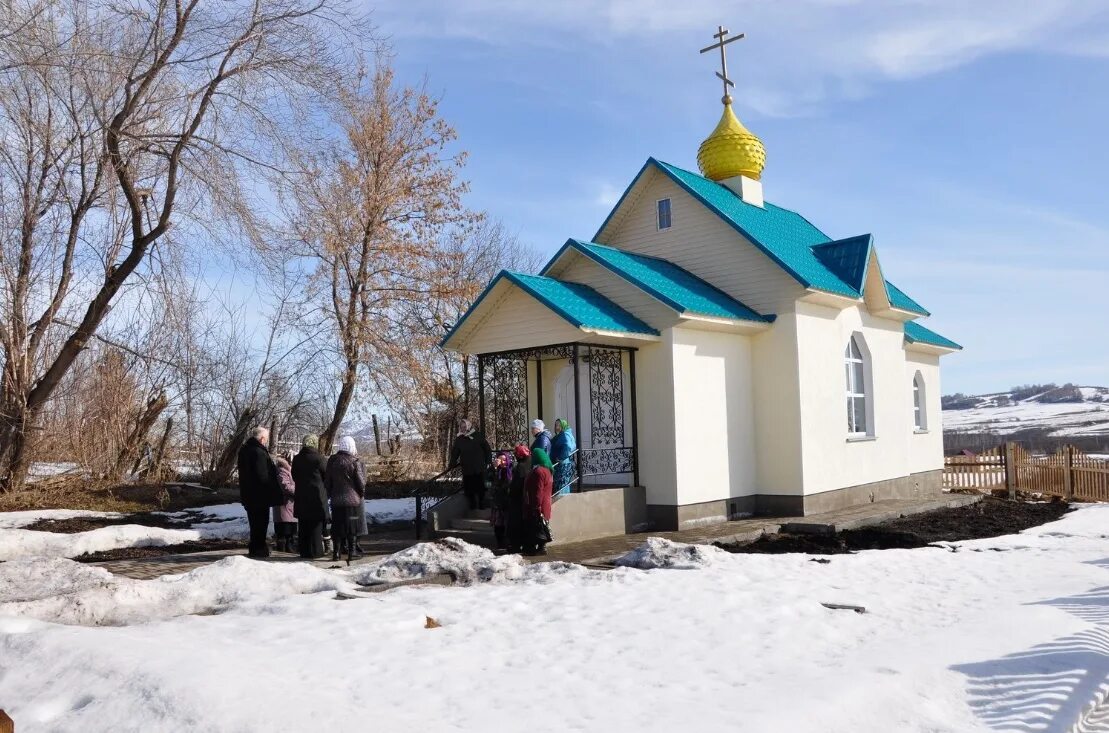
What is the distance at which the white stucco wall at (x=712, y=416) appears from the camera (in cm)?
1356

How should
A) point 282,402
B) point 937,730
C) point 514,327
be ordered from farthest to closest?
point 282,402
point 514,327
point 937,730

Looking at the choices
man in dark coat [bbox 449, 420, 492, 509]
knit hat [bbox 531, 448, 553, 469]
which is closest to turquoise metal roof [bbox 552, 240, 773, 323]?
knit hat [bbox 531, 448, 553, 469]

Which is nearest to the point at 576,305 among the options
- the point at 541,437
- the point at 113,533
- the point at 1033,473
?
the point at 541,437

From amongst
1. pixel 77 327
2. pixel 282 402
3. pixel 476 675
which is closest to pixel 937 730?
pixel 476 675

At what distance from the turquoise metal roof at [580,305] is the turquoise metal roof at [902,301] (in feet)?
22.0

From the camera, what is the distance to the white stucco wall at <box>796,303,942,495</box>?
1502cm

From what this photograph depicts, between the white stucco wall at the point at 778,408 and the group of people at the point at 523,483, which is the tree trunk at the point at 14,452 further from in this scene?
the white stucco wall at the point at 778,408

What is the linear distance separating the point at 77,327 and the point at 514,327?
7186 mm

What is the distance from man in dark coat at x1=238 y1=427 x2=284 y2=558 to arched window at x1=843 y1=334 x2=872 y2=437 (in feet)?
35.3

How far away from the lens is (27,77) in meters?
10.9

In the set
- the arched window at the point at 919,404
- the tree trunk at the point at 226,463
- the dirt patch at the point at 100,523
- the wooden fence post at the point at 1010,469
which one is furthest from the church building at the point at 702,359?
the tree trunk at the point at 226,463

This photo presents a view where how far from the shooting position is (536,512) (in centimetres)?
1117

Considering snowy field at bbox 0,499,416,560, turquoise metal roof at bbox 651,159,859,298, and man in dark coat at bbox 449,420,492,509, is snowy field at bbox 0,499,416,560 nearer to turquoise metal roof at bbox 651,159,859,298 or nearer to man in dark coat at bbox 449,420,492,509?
man in dark coat at bbox 449,420,492,509

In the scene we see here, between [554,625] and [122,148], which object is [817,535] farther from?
[122,148]
